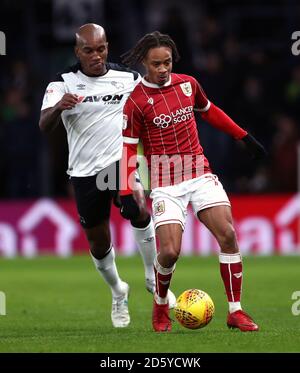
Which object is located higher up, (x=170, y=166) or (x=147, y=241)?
(x=170, y=166)

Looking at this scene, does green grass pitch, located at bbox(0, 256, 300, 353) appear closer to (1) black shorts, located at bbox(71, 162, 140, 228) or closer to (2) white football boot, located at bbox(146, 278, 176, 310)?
(2) white football boot, located at bbox(146, 278, 176, 310)

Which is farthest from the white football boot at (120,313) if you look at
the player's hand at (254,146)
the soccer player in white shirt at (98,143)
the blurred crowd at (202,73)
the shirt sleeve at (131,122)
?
the blurred crowd at (202,73)

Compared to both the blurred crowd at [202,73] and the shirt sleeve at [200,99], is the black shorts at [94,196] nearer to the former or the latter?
the shirt sleeve at [200,99]

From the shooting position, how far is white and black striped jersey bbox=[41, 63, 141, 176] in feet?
30.9

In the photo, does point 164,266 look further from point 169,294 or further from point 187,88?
point 187,88

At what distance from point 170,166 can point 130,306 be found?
2989 millimetres

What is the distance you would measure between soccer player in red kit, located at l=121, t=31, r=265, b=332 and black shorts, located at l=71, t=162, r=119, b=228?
668mm

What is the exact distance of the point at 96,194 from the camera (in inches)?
373

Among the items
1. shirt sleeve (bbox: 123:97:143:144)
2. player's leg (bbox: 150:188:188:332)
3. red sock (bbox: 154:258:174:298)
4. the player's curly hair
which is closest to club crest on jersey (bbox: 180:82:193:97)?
the player's curly hair

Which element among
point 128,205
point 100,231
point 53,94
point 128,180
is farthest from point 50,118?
point 100,231

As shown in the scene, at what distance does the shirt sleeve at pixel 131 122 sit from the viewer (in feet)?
28.3

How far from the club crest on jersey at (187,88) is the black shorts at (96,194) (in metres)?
1.00
